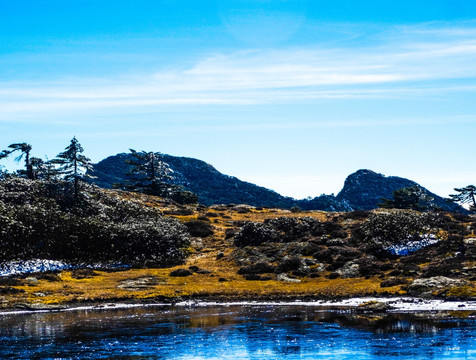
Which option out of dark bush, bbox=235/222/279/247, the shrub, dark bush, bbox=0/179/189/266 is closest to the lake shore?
dark bush, bbox=0/179/189/266

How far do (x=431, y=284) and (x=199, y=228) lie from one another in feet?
135

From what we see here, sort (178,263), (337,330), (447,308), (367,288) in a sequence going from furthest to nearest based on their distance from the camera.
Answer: (178,263), (367,288), (447,308), (337,330)

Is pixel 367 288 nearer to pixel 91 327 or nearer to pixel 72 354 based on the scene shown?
pixel 91 327

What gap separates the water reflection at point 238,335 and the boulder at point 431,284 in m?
10.1

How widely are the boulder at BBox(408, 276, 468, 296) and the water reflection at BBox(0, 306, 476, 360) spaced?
397 inches

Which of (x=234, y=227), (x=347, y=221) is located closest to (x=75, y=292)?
(x=234, y=227)

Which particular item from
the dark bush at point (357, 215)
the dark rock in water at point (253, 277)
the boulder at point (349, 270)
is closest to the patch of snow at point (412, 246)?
the boulder at point (349, 270)

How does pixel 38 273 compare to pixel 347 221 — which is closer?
pixel 38 273

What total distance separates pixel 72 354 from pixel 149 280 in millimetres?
28876

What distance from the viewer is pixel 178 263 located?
2630 inches

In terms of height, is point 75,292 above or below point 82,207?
below

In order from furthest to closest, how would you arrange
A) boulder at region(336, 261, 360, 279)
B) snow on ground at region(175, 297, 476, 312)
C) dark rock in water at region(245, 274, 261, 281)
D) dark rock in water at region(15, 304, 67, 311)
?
dark rock in water at region(245, 274, 261, 281) < boulder at region(336, 261, 360, 279) < dark rock in water at region(15, 304, 67, 311) < snow on ground at region(175, 297, 476, 312)

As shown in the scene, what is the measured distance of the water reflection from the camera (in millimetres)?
27125

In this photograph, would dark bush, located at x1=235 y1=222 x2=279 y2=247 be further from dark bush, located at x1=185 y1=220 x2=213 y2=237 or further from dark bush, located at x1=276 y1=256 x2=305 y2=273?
dark bush, located at x1=276 y1=256 x2=305 y2=273
